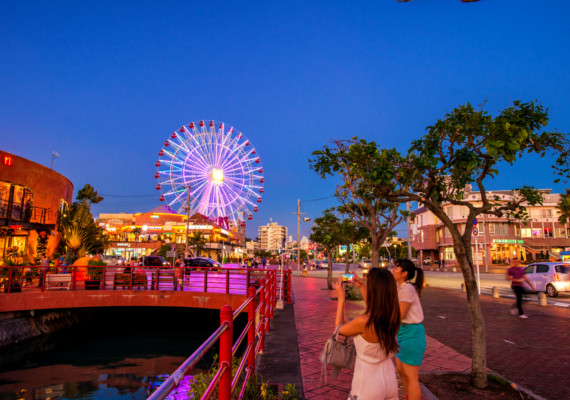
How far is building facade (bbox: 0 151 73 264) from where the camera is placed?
73.4 ft

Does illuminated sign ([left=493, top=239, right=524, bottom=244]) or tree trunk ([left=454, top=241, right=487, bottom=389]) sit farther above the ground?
illuminated sign ([left=493, top=239, right=524, bottom=244])

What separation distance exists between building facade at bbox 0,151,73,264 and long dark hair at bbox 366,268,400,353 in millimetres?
23308

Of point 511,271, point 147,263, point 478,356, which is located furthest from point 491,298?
point 147,263

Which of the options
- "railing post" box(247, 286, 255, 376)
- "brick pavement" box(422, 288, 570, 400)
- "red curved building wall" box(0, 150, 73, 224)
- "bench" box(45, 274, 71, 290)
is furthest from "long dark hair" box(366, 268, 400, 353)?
"red curved building wall" box(0, 150, 73, 224)

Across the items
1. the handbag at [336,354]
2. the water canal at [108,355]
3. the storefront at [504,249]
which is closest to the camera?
the handbag at [336,354]

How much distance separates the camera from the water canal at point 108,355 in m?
10.1

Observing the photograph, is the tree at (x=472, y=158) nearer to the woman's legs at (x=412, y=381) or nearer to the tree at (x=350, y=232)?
the woman's legs at (x=412, y=381)

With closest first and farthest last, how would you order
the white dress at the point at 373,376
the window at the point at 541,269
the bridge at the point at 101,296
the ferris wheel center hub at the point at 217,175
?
the white dress at the point at 373,376 → the bridge at the point at 101,296 → the window at the point at 541,269 → the ferris wheel center hub at the point at 217,175

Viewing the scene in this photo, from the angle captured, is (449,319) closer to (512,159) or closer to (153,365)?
(512,159)

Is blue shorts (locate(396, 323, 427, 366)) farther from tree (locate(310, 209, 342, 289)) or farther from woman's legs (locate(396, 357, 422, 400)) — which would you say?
tree (locate(310, 209, 342, 289))

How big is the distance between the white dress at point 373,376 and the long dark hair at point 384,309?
82 millimetres

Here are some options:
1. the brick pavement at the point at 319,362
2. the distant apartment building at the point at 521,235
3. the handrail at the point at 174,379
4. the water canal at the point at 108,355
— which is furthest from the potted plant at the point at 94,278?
the distant apartment building at the point at 521,235

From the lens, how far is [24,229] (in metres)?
24.5

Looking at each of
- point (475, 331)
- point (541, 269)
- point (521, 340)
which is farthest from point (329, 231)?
point (475, 331)
